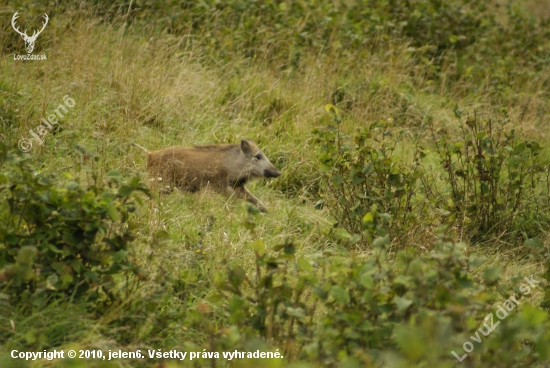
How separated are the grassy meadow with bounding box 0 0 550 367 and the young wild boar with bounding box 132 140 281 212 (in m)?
0.18

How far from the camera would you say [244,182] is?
666 centimetres

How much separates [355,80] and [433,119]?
1088mm

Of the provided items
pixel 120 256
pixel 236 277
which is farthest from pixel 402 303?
pixel 120 256

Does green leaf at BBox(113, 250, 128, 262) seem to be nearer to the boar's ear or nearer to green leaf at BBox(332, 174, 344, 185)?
green leaf at BBox(332, 174, 344, 185)

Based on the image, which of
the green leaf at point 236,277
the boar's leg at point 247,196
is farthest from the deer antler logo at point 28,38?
the green leaf at point 236,277

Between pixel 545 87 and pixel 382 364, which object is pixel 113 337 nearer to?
pixel 382 364

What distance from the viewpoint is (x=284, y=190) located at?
6.79 metres

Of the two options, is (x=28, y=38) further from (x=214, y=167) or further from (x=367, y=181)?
(x=367, y=181)

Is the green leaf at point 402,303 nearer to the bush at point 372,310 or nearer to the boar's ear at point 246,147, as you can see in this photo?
the bush at point 372,310

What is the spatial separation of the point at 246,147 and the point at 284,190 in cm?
62

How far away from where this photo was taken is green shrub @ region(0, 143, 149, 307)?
358cm

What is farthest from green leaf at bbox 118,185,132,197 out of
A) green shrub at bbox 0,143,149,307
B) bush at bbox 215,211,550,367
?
bush at bbox 215,211,550,367

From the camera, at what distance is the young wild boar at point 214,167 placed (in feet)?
19.9

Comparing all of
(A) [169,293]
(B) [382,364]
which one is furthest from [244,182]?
(B) [382,364]
